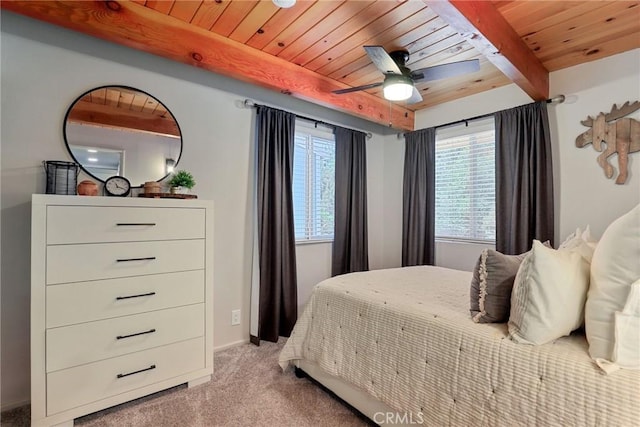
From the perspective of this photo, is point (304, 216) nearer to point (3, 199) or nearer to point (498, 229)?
point (498, 229)

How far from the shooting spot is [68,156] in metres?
1.99

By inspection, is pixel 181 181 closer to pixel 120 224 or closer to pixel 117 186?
pixel 117 186

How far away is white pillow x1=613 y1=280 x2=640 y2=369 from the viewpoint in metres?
0.98

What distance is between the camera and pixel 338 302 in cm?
192

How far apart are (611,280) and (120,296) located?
224 centimetres

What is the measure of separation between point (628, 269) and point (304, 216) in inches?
99.2

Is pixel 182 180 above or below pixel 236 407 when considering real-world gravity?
above

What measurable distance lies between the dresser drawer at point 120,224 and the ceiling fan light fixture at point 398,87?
1.55 meters

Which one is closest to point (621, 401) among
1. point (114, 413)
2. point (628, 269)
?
point (628, 269)

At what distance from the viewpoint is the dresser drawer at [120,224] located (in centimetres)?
161

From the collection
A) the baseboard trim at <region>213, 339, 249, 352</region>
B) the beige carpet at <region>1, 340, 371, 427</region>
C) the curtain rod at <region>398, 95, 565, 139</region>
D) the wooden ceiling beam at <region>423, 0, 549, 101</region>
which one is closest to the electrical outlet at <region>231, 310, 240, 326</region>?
the baseboard trim at <region>213, 339, 249, 352</region>

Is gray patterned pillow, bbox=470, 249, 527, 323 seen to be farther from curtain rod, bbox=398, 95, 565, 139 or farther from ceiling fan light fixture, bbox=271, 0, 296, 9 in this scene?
curtain rod, bbox=398, 95, 565, 139

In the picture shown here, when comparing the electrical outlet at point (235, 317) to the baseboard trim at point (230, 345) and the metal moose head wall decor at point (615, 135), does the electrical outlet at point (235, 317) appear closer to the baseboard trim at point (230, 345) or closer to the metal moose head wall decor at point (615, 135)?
the baseboard trim at point (230, 345)

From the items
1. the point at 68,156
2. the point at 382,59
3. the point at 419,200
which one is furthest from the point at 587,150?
the point at 68,156
